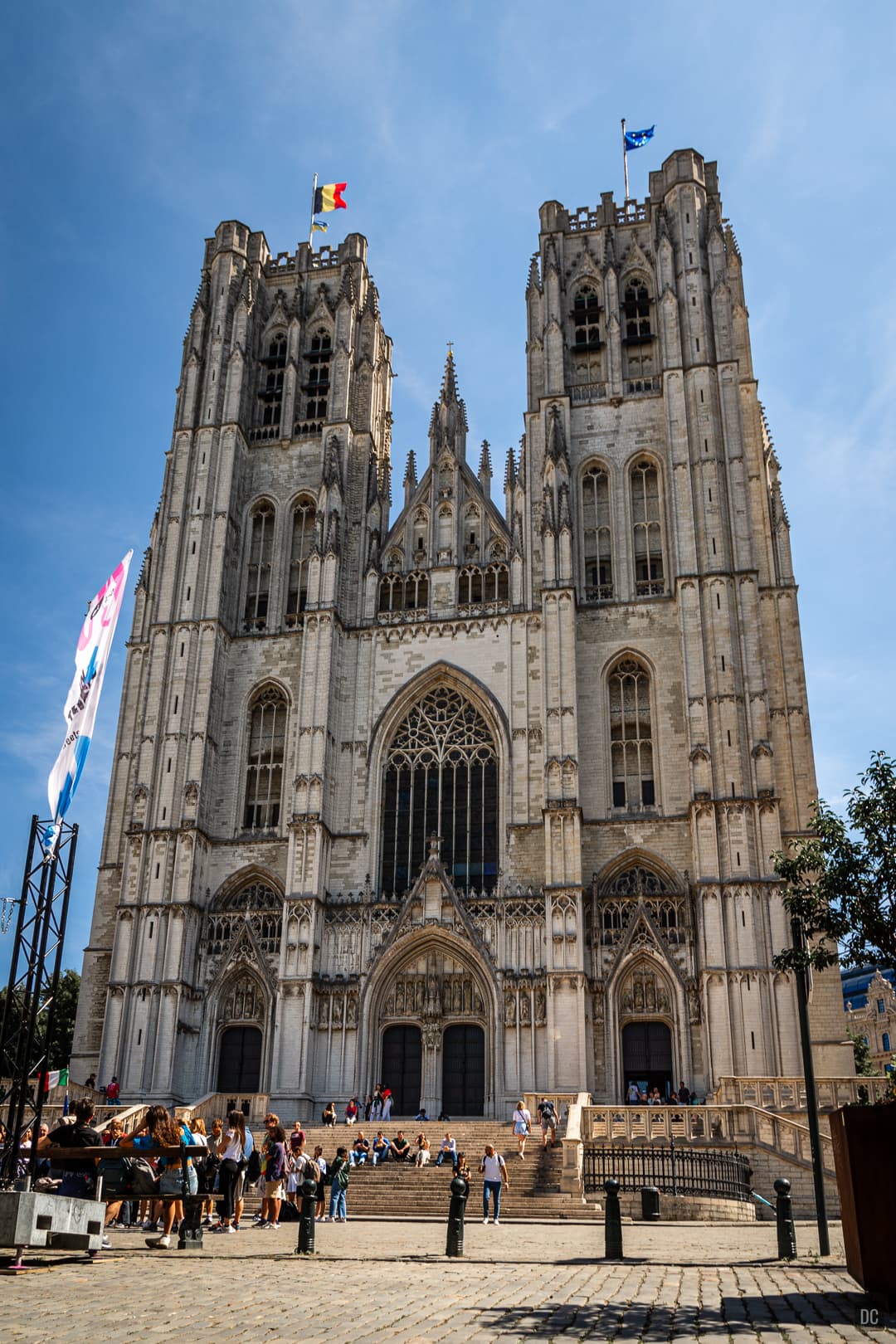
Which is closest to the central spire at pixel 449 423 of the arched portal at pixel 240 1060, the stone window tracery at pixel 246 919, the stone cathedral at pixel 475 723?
the stone cathedral at pixel 475 723

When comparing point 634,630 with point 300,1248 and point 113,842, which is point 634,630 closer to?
point 113,842

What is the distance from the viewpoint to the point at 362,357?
43.8 m

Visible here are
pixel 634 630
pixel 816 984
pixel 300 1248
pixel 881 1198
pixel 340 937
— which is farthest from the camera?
pixel 634 630

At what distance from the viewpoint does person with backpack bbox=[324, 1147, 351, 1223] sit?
18.5m

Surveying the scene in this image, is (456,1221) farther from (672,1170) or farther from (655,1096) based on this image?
(655,1096)

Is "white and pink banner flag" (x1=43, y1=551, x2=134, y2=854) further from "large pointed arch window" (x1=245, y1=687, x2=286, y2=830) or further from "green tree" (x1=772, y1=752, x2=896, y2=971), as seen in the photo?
"large pointed arch window" (x1=245, y1=687, x2=286, y2=830)

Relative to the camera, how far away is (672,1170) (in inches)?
813

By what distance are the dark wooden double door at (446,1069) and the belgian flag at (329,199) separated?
1292 inches

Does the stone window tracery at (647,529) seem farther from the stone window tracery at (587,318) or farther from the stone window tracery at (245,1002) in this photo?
the stone window tracery at (245,1002)

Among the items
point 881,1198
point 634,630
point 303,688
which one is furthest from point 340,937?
point 881,1198

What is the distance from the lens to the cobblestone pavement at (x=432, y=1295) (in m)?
7.47

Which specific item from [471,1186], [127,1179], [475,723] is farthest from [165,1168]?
[475,723]

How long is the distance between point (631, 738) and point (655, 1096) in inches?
407

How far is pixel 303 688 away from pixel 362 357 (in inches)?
532
